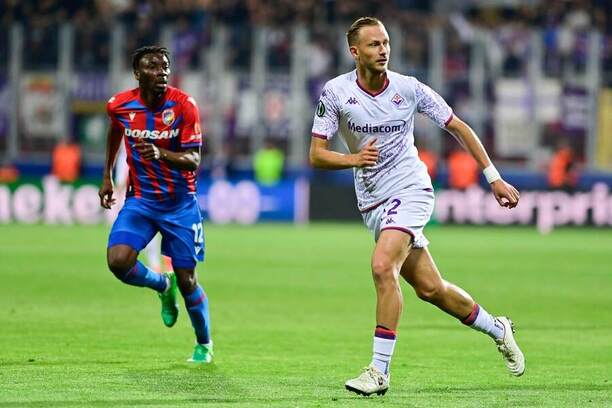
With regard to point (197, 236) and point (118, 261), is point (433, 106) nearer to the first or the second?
point (197, 236)

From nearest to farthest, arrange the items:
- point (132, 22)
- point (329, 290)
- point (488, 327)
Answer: point (488, 327) < point (329, 290) < point (132, 22)

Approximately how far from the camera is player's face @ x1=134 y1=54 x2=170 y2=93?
8.77 metres

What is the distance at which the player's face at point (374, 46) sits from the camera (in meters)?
7.87

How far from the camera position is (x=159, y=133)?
8992mm

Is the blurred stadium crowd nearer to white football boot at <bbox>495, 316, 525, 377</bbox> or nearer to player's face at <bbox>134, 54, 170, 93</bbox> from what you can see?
player's face at <bbox>134, 54, 170, 93</bbox>

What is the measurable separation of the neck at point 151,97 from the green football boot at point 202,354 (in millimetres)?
1668

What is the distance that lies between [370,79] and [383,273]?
1.20 metres

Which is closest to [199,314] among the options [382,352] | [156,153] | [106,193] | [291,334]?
[106,193]

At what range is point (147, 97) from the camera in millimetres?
8977

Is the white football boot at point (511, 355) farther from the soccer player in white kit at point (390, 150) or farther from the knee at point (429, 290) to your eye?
the knee at point (429, 290)

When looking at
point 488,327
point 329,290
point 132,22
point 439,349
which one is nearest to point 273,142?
point 132,22

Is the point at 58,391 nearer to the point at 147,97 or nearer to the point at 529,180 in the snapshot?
the point at 147,97

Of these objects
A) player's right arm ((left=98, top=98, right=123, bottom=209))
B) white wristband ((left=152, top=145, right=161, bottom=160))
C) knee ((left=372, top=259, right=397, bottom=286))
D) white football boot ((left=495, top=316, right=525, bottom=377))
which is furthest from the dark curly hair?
white football boot ((left=495, top=316, right=525, bottom=377))

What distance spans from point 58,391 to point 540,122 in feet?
74.9
